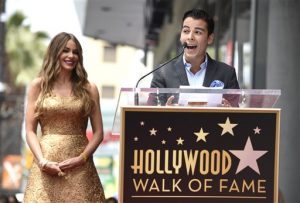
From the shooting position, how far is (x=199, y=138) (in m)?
4.74

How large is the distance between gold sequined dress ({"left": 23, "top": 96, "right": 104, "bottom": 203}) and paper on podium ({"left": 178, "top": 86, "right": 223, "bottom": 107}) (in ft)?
3.59

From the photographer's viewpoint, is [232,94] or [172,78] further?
[172,78]

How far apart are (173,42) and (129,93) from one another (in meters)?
13.9

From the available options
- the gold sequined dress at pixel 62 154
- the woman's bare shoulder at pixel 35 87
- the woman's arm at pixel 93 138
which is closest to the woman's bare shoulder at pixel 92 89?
the woman's arm at pixel 93 138

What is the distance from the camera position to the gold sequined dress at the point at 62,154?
5691 millimetres

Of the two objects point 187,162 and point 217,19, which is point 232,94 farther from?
point 217,19

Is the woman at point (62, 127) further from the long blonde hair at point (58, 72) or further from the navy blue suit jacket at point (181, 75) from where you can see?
the navy blue suit jacket at point (181, 75)

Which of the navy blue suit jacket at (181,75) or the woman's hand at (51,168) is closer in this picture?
the navy blue suit jacket at (181,75)

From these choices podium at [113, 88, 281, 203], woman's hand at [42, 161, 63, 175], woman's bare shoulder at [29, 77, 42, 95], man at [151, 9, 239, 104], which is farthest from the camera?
woman's bare shoulder at [29, 77, 42, 95]

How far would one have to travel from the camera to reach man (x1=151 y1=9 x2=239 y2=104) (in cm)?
521

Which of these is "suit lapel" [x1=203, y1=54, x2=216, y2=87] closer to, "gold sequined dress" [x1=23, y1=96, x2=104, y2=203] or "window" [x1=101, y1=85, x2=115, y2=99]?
"gold sequined dress" [x1=23, y1=96, x2=104, y2=203]

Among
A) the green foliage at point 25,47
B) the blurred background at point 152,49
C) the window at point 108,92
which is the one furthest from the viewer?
the green foliage at point 25,47

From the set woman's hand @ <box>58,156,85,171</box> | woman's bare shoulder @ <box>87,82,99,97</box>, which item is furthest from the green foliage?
woman's hand @ <box>58,156,85,171</box>

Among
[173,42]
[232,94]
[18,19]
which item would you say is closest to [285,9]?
[232,94]
